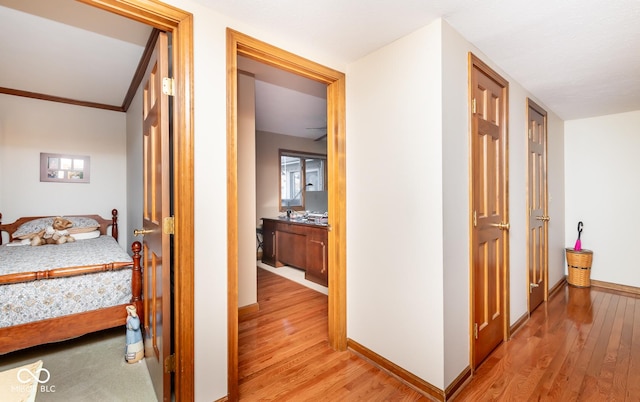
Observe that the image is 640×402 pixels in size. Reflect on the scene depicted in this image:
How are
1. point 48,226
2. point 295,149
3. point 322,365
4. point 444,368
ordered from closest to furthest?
point 444,368, point 322,365, point 48,226, point 295,149

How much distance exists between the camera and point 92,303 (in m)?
2.14

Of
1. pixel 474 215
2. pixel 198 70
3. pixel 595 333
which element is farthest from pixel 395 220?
pixel 595 333

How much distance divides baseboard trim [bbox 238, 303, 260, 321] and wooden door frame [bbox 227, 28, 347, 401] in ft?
3.31

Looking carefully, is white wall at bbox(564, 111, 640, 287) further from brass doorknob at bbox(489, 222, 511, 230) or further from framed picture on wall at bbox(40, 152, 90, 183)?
framed picture on wall at bbox(40, 152, 90, 183)

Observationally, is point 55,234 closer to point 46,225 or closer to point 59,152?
point 46,225

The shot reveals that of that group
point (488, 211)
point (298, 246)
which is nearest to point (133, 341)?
point (298, 246)

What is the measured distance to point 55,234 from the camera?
3.29 m

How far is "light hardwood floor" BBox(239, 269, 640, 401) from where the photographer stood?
1.72m

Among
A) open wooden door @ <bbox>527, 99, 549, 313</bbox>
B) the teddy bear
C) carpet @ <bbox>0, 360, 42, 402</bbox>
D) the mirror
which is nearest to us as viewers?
carpet @ <bbox>0, 360, 42, 402</bbox>

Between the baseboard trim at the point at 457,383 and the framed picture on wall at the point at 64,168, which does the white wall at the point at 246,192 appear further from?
the framed picture on wall at the point at 64,168

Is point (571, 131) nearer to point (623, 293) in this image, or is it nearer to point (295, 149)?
point (623, 293)

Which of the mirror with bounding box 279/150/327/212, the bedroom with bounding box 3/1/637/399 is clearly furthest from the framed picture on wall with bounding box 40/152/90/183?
the bedroom with bounding box 3/1/637/399

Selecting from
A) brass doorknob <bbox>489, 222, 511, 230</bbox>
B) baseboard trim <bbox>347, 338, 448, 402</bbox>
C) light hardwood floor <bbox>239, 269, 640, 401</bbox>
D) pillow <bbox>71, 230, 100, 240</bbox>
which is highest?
brass doorknob <bbox>489, 222, 511, 230</bbox>

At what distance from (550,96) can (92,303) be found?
182 inches
